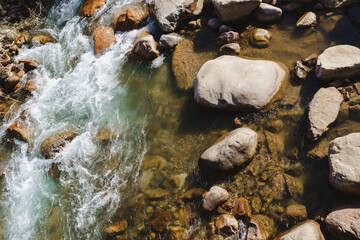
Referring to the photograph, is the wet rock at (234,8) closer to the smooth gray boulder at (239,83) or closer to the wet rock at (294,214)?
the smooth gray boulder at (239,83)

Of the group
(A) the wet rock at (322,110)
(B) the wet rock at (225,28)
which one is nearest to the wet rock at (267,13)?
(B) the wet rock at (225,28)

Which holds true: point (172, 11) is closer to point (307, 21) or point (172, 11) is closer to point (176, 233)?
point (307, 21)

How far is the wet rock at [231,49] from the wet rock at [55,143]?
4.65 m

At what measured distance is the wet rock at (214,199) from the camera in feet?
16.2

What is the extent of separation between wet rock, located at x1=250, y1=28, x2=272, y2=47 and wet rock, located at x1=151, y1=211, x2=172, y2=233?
16.3 ft

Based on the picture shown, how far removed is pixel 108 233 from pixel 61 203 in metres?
1.53

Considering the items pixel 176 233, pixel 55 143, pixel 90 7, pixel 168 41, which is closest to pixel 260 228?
pixel 176 233

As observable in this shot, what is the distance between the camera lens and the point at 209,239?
476cm

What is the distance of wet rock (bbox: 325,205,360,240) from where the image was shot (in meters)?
3.97

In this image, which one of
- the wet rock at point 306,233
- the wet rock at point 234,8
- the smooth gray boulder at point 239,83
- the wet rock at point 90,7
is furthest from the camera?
the wet rock at point 90,7

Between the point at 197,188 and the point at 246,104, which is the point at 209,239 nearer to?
the point at 197,188

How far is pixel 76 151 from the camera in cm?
662

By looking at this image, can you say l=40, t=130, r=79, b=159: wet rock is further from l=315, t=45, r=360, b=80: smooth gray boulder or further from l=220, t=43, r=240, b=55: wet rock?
l=315, t=45, r=360, b=80: smooth gray boulder

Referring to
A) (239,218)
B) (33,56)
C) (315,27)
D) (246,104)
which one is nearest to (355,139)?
(246,104)
